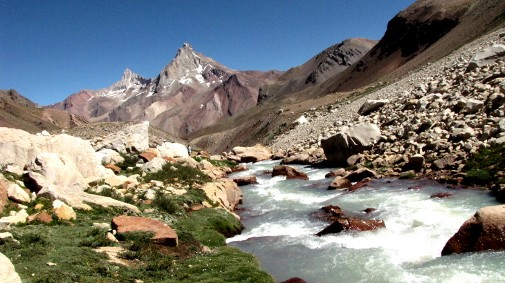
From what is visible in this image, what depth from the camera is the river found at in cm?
1223

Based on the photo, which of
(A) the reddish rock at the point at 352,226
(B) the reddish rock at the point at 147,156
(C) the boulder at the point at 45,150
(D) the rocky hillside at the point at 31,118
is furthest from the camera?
(D) the rocky hillside at the point at 31,118

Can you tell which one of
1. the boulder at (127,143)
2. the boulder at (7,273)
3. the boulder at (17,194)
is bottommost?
the boulder at (7,273)

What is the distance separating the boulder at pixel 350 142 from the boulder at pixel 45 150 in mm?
20627

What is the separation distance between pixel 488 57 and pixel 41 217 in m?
39.6

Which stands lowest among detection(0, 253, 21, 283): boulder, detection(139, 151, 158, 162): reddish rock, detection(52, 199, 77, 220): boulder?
detection(0, 253, 21, 283): boulder

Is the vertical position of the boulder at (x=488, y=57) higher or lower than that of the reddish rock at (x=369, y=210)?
higher

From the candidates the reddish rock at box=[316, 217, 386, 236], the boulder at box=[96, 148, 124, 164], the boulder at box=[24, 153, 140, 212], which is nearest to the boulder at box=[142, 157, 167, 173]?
the boulder at box=[96, 148, 124, 164]

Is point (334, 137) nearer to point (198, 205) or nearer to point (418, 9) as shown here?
point (198, 205)

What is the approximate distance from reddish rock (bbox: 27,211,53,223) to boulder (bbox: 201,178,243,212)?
33.5ft

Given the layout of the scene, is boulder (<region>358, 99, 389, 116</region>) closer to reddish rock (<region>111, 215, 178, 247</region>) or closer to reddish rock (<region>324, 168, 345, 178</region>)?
reddish rock (<region>324, 168, 345, 178</region>)

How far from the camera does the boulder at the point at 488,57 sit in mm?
36900

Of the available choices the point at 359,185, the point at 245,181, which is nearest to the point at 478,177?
the point at 359,185

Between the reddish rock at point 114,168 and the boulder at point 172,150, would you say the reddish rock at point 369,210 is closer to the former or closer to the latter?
the reddish rock at point 114,168

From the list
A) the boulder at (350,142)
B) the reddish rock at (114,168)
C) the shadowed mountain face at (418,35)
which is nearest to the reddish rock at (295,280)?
the reddish rock at (114,168)
